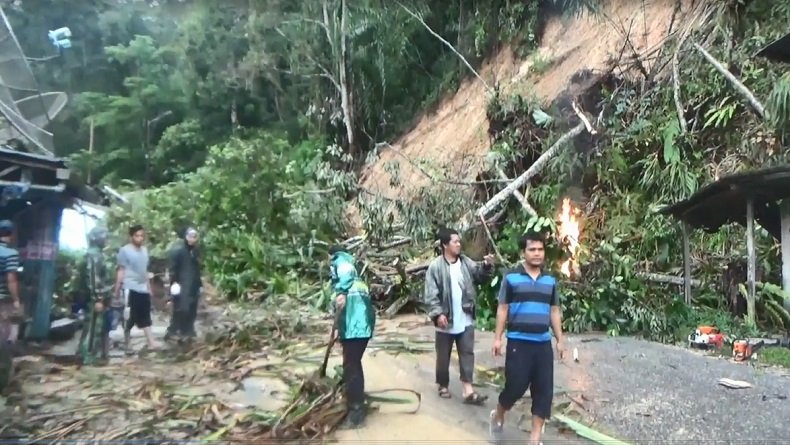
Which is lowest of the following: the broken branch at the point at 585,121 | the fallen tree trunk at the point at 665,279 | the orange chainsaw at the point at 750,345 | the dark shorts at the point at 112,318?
the orange chainsaw at the point at 750,345

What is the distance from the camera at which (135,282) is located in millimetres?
4910

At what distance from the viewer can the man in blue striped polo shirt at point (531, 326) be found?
3.77 meters

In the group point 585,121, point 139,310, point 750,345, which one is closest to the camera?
point 139,310

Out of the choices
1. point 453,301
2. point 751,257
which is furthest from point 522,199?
point 453,301

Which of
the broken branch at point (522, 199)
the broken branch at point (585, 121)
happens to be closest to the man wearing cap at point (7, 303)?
the broken branch at point (522, 199)

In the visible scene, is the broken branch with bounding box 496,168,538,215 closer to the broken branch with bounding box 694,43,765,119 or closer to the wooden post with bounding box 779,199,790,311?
the wooden post with bounding box 779,199,790,311

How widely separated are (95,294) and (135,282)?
1.14 ft

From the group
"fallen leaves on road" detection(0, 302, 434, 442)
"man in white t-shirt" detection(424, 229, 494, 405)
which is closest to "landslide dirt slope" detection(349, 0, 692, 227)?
"fallen leaves on road" detection(0, 302, 434, 442)

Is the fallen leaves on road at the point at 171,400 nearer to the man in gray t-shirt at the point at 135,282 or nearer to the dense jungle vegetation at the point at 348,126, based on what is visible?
the man in gray t-shirt at the point at 135,282

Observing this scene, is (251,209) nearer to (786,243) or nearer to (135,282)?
(135,282)

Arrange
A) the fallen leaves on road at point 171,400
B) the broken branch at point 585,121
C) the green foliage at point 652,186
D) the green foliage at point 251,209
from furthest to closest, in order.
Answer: the broken branch at point 585,121 < the green foliage at point 652,186 < the green foliage at point 251,209 < the fallen leaves on road at point 171,400

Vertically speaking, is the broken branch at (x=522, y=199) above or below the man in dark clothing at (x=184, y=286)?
above

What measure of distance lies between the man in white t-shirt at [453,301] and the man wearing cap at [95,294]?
2.24 m

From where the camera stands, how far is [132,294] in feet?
16.2
